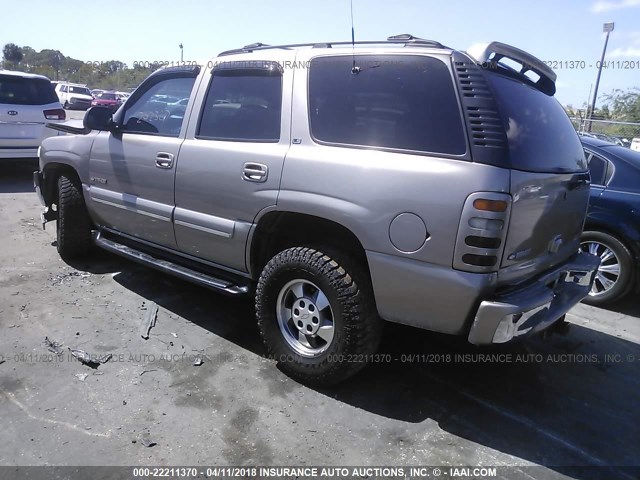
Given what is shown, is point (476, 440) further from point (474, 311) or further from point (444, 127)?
point (444, 127)

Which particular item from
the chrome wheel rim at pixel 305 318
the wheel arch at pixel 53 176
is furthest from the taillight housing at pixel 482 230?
the wheel arch at pixel 53 176

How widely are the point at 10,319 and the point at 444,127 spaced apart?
11.4 feet

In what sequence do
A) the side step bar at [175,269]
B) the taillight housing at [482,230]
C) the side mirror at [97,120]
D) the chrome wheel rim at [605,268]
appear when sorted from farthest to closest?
1. the chrome wheel rim at [605,268]
2. the side mirror at [97,120]
3. the side step bar at [175,269]
4. the taillight housing at [482,230]

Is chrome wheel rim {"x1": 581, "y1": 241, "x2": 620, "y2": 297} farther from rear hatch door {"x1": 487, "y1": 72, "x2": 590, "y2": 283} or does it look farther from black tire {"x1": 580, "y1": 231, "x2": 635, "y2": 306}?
rear hatch door {"x1": 487, "y1": 72, "x2": 590, "y2": 283}

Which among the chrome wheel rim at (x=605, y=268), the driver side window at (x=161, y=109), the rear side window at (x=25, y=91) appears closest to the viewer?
the driver side window at (x=161, y=109)

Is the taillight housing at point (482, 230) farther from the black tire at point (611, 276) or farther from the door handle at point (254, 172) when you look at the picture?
the black tire at point (611, 276)

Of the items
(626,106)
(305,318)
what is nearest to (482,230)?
(305,318)

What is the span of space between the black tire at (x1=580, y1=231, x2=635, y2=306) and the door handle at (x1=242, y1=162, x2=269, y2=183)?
3084 mm

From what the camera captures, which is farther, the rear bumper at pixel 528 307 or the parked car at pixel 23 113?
the parked car at pixel 23 113

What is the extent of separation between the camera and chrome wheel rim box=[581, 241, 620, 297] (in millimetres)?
4723

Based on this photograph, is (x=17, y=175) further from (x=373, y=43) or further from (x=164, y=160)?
(x=373, y=43)

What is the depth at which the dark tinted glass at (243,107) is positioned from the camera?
10.7 ft

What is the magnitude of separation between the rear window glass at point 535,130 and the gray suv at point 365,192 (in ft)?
0.04

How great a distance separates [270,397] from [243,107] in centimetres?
194
